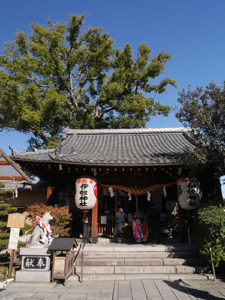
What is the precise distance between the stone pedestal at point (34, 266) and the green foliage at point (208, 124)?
226 inches

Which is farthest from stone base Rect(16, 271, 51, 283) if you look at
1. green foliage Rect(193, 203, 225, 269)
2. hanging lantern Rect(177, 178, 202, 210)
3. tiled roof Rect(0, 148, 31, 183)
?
hanging lantern Rect(177, 178, 202, 210)

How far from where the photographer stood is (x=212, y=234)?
635cm

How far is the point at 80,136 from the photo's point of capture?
47.1 feet

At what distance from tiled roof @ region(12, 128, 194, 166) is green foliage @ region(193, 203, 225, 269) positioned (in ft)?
7.89

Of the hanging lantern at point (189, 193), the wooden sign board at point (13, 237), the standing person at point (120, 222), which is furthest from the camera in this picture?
the standing person at point (120, 222)

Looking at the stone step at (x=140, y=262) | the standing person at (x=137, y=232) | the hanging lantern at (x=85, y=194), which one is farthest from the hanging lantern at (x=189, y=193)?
the hanging lantern at (x=85, y=194)

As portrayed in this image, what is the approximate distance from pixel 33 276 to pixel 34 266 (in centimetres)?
25

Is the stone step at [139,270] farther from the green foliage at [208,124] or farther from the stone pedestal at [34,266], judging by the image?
the green foliage at [208,124]

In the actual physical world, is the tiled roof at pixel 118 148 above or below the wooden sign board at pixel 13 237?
above

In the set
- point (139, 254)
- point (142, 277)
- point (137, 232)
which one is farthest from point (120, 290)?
point (137, 232)

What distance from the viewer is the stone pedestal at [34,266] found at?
609 cm

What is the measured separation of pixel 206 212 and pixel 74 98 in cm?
1578

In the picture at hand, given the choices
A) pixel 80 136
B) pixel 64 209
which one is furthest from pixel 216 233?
pixel 80 136

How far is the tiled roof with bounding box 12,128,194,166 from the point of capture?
8797mm
